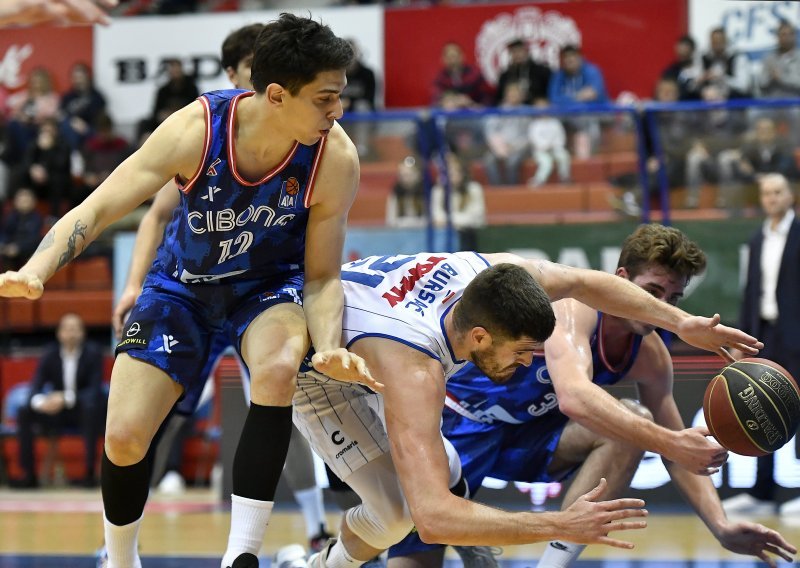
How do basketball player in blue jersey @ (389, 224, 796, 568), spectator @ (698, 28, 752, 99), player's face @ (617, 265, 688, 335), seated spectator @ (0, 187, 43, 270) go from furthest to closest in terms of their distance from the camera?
seated spectator @ (0, 187, 43, 270), spectator @ (698, 28, 752, 99), player's face @ (617, 265, 688, 335), basketball player in blue jersey @ (389, 224, 796, 568)

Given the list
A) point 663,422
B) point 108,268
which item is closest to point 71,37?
point 108,268

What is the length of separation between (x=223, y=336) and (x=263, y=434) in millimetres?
694

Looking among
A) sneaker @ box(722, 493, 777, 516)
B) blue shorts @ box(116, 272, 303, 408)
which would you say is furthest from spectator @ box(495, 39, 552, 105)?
blue shorts @ box(116, 272, 303, 408)

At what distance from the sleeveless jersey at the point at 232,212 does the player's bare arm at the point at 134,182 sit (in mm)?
45

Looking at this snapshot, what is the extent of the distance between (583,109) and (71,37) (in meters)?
6.93

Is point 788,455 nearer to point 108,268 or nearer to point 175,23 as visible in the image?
point 108,268

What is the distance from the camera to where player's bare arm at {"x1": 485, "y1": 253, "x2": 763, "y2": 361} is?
3922 millimetres

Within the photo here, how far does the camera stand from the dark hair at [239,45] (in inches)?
202

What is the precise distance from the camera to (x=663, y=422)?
4656 mm

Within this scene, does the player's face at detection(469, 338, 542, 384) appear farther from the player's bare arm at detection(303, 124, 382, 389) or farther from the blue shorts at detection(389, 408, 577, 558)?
the blue shorts at detection(389, 408, 577, 558)

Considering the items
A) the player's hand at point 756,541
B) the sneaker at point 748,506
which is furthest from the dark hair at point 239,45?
the sneaker at point 748,506

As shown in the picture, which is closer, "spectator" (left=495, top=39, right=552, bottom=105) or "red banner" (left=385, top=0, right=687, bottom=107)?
"spectator" (left=495, top=39, right=552, bottom=105)

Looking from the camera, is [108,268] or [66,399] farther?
[108,268]

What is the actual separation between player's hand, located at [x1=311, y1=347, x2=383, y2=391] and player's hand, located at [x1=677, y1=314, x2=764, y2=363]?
3.59ft
